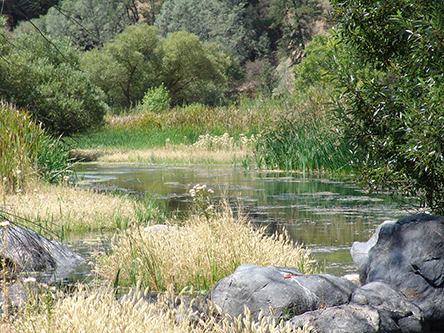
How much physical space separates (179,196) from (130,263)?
20.5ft

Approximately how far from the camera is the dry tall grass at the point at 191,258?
5.13 meters

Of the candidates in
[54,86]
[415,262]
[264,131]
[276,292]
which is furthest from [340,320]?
[54,86]

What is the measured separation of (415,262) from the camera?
185 inches

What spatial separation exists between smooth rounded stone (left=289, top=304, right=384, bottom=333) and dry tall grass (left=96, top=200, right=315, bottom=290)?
1.40 metres

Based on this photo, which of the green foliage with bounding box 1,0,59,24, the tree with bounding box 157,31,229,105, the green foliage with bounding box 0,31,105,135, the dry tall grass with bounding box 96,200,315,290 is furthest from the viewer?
the tree with bounding box 157,31,229,105

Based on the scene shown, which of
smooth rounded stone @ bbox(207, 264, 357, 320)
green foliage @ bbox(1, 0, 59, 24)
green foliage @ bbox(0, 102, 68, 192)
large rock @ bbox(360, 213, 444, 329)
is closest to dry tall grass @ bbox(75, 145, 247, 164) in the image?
green foliage @ bbox(0, 102, 68, 192)

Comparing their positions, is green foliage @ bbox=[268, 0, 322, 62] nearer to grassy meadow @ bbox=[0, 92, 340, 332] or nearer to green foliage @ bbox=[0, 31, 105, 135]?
green foliage @ bbox=[0, 31, 105, 135]

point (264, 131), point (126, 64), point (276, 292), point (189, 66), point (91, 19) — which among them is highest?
point (91, 19)

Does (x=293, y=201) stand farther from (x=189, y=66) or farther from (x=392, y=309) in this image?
(x=189, y=66)

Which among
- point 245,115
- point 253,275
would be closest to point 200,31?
point 245,115

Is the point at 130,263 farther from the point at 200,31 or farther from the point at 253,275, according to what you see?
the point at 200,31

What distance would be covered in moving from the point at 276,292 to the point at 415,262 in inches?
60.5

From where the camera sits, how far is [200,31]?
201 feet

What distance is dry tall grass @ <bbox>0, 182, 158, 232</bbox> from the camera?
782cm
